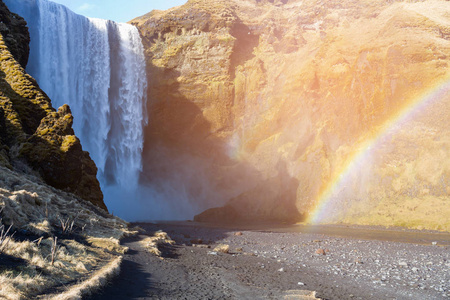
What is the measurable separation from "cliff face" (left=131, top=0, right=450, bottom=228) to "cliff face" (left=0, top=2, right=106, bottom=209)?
76.1 feet

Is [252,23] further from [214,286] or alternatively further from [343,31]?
[214,286]

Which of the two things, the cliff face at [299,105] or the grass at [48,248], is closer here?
the grass at [48,248]

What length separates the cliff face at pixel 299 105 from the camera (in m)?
39.9

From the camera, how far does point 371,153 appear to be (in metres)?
41.5

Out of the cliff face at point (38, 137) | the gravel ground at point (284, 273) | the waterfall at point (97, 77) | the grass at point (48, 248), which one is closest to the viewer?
the grass at point (48, 248)

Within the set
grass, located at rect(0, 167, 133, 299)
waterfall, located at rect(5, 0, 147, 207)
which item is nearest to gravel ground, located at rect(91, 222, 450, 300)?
grass, located at rect(0, 167, 133, 299)

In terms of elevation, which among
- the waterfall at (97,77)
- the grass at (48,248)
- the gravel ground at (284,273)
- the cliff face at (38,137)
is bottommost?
the gravel ground at (284,273)

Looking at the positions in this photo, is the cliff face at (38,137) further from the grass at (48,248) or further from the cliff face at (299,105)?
the cliff face at (299,105)

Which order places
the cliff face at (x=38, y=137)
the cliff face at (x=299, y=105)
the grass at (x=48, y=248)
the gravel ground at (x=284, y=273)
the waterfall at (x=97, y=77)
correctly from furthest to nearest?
1. the waterfall at (x=97, y=77)
2. the cliff face at (x=299, y=105)
3. the cliff face at (x=38, y=137)
4. the gravel ground at (x=284, y=273)
5. the grass at (x=48, y=248)

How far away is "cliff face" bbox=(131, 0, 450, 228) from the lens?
39906mm

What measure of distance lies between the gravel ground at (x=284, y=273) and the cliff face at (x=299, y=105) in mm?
19093

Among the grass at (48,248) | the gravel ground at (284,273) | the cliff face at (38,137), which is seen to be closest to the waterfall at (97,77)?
the cliff face at (38,137)

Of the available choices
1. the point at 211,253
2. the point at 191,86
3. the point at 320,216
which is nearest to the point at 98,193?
the point at 211,253

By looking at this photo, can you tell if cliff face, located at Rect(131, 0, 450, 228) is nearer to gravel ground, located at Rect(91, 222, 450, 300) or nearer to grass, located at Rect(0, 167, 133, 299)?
gravel ground, located at Rect(91, 222, 450, 300)
